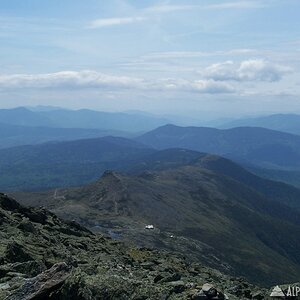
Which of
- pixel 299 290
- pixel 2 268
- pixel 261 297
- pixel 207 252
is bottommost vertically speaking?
pixel 207 252

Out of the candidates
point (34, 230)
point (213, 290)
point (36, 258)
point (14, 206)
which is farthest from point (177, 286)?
point (14, 206)

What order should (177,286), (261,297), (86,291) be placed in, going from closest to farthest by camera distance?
1. (86,291)
2. (177,286)
3. (261,297)

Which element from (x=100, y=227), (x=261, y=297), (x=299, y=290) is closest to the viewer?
(x=299, y=290)

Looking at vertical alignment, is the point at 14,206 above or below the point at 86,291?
below

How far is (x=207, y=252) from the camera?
18750cm

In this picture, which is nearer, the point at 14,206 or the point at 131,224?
the point at 14,206

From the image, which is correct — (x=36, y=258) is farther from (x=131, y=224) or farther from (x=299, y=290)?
(x=131, y=224)

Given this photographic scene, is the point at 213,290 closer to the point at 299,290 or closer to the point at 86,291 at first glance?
the point at 86,291

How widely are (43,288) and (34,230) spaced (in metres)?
34.5

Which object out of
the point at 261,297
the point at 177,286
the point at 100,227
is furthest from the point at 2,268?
the point at 100,227

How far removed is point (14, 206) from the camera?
68000 mm

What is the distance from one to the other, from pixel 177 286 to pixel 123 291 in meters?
4.91

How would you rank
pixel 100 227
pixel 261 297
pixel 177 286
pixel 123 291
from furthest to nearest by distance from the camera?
1. pixel 100 227
2. pixel 261 297
3. pixel 177 286
4. pixel 123 291

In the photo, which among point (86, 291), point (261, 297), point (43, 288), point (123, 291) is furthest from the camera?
point (261, 297)
